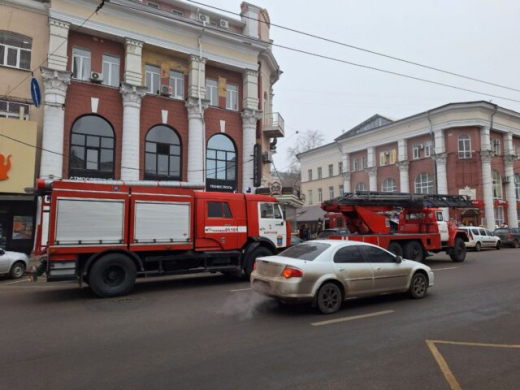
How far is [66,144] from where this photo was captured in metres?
19.9

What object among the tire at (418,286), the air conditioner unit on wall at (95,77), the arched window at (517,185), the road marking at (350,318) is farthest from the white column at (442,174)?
the road marking at (350,318)

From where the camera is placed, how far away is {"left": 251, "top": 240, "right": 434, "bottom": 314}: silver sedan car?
7.05 meters

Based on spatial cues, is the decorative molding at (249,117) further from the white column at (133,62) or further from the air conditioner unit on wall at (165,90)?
the white column at (133,62)

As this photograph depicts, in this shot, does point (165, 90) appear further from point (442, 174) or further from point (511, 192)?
point (511, 192)

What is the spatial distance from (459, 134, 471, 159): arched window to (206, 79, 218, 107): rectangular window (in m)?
28.8

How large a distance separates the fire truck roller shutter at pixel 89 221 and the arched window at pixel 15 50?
14443mm

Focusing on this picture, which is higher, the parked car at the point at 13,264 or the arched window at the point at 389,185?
the arched window at the point at 389,185

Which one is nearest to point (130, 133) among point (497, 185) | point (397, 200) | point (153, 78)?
point (153, 78)

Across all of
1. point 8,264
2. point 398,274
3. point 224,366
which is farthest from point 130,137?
point 224,366

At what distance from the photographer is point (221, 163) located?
81.5 feet

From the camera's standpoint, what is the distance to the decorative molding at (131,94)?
2115cm

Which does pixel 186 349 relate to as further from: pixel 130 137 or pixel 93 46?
pixel 93 46

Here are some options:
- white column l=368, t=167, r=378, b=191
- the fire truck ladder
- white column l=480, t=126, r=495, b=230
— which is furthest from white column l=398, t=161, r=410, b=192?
the fire truck ladder

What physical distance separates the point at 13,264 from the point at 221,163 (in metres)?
14.1
